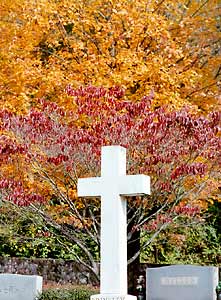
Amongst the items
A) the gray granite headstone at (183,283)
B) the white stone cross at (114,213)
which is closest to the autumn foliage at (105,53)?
the gray granite headstone at (183,283)

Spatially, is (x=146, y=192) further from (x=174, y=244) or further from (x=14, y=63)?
(x=174, y=244)

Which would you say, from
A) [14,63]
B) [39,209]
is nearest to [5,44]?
[14,63]

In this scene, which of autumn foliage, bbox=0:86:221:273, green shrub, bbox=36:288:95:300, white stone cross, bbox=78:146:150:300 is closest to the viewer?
white stone cross, bbox=78:146:150:300

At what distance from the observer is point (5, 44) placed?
12.4 meters

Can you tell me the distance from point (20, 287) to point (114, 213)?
3504 mm

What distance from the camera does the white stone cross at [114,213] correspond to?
24.1 feet

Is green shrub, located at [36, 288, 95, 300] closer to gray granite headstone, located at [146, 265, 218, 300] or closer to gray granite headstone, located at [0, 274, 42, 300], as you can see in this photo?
gray granite headstone, located at [0, 274, 42, 300]

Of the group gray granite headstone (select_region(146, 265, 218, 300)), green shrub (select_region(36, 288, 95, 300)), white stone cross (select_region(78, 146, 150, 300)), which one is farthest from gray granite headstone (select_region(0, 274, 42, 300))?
white stone cross (select_region(78, 146, 150, 300))

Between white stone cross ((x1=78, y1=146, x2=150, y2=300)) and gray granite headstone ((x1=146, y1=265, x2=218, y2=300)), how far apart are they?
3.55m

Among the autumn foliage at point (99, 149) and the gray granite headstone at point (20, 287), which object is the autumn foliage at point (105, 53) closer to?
the autumn foliage at point (99, 149)

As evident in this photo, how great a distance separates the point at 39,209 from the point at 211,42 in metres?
6.02

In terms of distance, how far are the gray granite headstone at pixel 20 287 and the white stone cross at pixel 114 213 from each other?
2924 mm

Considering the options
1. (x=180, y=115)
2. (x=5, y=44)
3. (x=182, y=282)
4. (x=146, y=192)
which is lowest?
(x=182, y=282)

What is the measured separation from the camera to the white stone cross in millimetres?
7359
